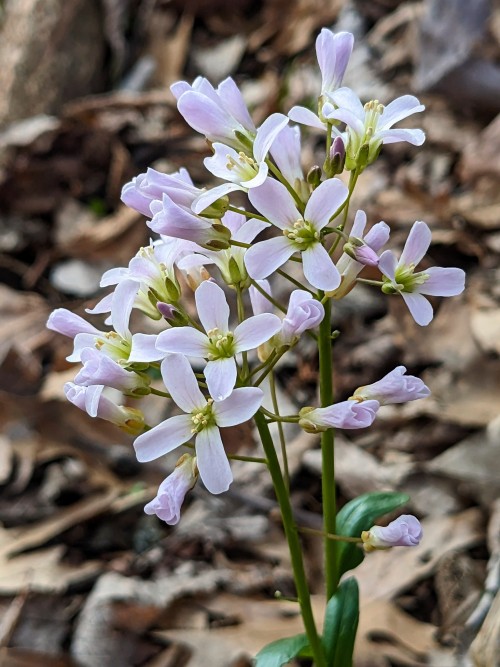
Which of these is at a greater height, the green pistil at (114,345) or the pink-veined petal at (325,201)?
the pink-veined petal at (325,201)

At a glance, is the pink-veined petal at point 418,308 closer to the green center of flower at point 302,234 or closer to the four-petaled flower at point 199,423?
the green center of flower at point 302,234

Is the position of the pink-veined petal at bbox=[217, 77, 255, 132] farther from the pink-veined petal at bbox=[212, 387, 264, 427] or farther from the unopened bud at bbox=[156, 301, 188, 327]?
the pink-veined petal at bbox=[212, 387, 264, 427]

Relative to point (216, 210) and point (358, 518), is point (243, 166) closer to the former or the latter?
point (216, 210)

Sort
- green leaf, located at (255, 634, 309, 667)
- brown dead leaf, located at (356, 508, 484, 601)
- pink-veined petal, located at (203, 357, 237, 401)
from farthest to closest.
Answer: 1. brown dead leaf, located at (356, 508, 484, 601)
2. green leaf, located at (255, 634, 309, 667)
3. pink-veined petal, located at (203, 357, 237, 401)

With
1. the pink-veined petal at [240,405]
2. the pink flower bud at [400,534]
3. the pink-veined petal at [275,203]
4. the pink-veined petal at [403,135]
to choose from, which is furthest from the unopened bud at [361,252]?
the pink flower bud at [400,534]

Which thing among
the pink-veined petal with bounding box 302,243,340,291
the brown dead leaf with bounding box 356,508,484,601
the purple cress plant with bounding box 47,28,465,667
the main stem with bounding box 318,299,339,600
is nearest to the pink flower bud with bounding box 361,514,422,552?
the purple cress plant with bounding box 47,28,465,667

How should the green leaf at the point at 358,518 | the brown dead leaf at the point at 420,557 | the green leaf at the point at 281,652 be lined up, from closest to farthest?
the green leaf at the point at 281,652, the green leaf at the point at 358,518, the brown dead leaf at the point at 420,557

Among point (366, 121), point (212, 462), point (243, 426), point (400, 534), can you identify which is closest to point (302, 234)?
point (366, 121)
